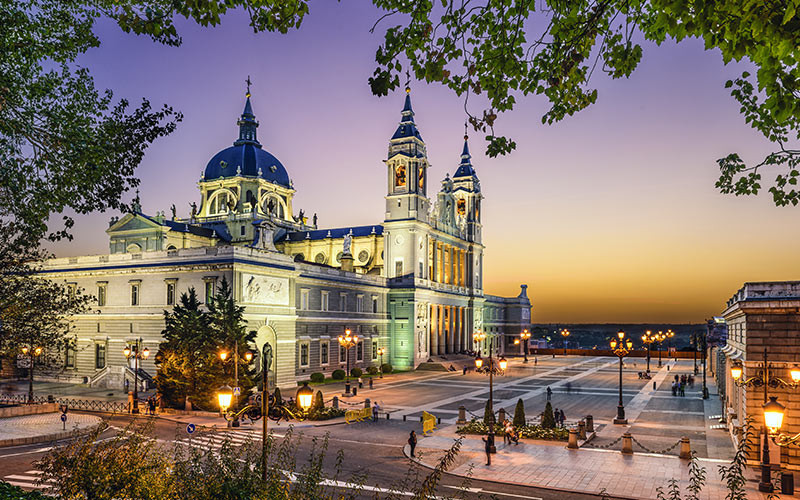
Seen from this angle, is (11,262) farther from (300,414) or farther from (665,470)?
(665,470)

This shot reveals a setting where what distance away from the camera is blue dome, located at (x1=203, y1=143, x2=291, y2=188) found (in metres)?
88.9

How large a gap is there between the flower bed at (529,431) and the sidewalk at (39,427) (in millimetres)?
18056

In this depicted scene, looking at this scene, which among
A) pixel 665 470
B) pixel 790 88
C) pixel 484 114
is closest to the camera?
pixel 790 88

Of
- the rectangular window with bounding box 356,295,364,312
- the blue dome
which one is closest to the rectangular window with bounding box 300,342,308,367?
the rectangular window with bounding box 356,295,364,312

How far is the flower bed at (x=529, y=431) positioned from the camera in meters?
31.0

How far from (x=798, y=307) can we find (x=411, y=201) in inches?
2208

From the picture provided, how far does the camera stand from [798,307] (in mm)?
24531

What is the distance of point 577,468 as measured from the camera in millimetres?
24891

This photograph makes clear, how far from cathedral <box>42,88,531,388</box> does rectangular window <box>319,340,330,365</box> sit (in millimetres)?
200

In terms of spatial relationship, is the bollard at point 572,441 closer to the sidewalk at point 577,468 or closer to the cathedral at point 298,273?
the sidewalk at point 577,468

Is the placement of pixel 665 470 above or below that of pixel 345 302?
below

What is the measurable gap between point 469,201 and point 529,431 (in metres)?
71.6

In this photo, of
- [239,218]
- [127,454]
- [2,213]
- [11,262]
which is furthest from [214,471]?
[239,218]

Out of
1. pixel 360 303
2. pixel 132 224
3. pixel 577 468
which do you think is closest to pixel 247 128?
pixel 132 224
